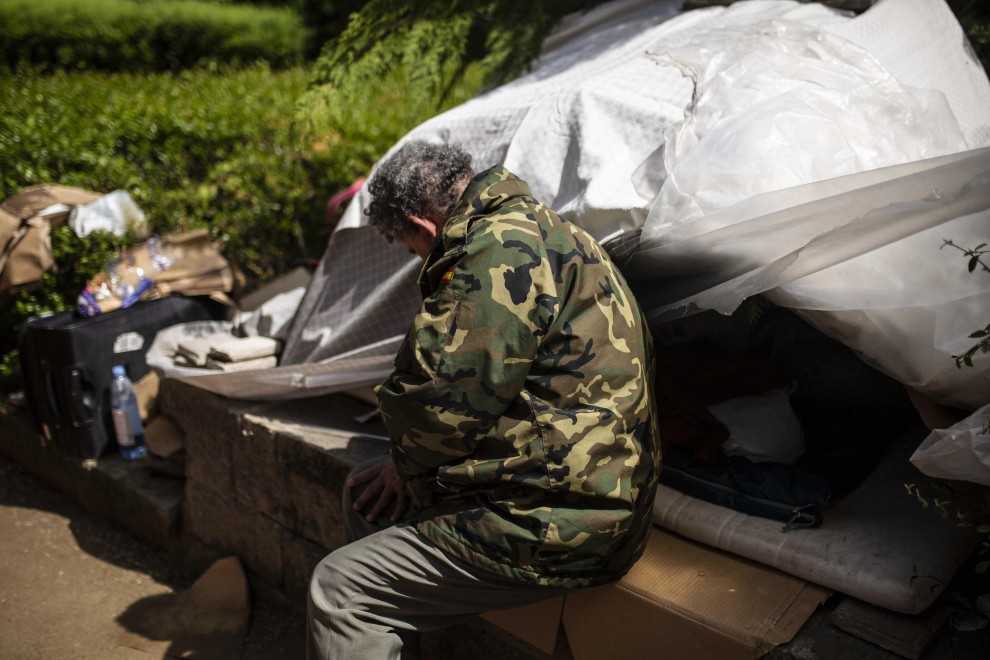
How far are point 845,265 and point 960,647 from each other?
3.08 feet

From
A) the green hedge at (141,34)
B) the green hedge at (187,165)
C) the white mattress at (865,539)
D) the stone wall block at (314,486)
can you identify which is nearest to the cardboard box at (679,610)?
the white mattress at (865,539)

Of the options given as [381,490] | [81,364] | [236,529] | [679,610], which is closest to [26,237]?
[81,364]

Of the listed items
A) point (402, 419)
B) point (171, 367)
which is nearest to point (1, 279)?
point (171, 367)

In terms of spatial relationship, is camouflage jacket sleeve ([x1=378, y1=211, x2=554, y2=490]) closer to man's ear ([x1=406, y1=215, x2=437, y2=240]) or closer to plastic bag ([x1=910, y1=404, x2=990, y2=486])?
man's ear ([x1=406, y1=215, x2=437, y2=240])

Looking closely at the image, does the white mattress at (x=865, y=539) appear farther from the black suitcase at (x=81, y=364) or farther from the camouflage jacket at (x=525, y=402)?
the black suitcase at (x=81, y=364)

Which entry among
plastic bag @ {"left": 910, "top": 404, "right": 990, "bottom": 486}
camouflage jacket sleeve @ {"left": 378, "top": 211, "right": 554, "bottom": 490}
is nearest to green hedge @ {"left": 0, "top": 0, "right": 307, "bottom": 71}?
camouflage jacket sleeve @ {"left": 378, "top": 211, "right": 554, "bottom": 490}

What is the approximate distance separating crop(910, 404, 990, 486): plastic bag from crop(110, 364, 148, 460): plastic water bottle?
Answer: 3.13 metres

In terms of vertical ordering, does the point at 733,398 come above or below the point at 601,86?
below

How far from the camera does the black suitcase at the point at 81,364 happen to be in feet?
12.2

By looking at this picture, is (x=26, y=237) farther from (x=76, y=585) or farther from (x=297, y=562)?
(x=297, y=562)

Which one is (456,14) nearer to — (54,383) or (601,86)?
(601,86)

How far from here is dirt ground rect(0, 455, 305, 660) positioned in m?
3.25

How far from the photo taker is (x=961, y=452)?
1969 mm

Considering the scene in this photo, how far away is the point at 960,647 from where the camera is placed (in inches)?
78.1
